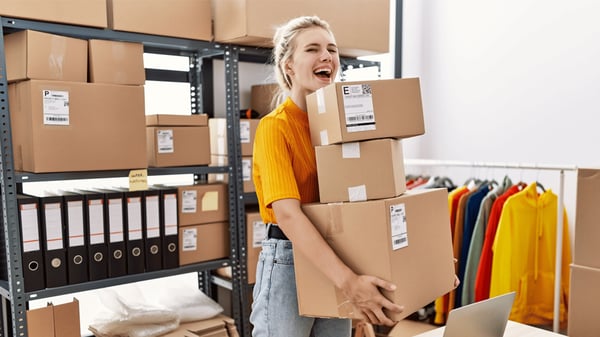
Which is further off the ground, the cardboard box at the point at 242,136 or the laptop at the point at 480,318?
the cardboard box at the point at 242,136

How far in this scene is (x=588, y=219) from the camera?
5.41ft

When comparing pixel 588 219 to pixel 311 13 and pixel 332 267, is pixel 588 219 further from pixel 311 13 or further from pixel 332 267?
pixel 311 13

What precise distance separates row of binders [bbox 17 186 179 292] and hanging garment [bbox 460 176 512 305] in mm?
1403

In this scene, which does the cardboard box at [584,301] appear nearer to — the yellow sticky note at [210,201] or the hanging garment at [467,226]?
the hanging garment at [467,226]

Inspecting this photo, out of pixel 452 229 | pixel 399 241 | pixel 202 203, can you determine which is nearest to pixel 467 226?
pixel 452 229

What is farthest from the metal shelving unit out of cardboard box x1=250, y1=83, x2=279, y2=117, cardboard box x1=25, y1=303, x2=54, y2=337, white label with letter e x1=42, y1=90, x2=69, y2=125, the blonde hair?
the blonde hair

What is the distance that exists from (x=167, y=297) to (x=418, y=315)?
4.52 ft

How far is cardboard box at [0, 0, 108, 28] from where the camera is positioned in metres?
1.91

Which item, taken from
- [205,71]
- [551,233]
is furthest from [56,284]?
[551,233]

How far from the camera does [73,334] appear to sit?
2.07m

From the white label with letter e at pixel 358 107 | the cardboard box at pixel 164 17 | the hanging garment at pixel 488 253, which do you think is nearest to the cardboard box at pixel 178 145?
the cardboard box at pixel 164 17

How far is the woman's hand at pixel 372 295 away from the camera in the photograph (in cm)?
126

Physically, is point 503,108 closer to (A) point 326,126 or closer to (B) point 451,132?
(B) point 451,132

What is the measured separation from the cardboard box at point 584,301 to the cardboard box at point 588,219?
0.09 ft
